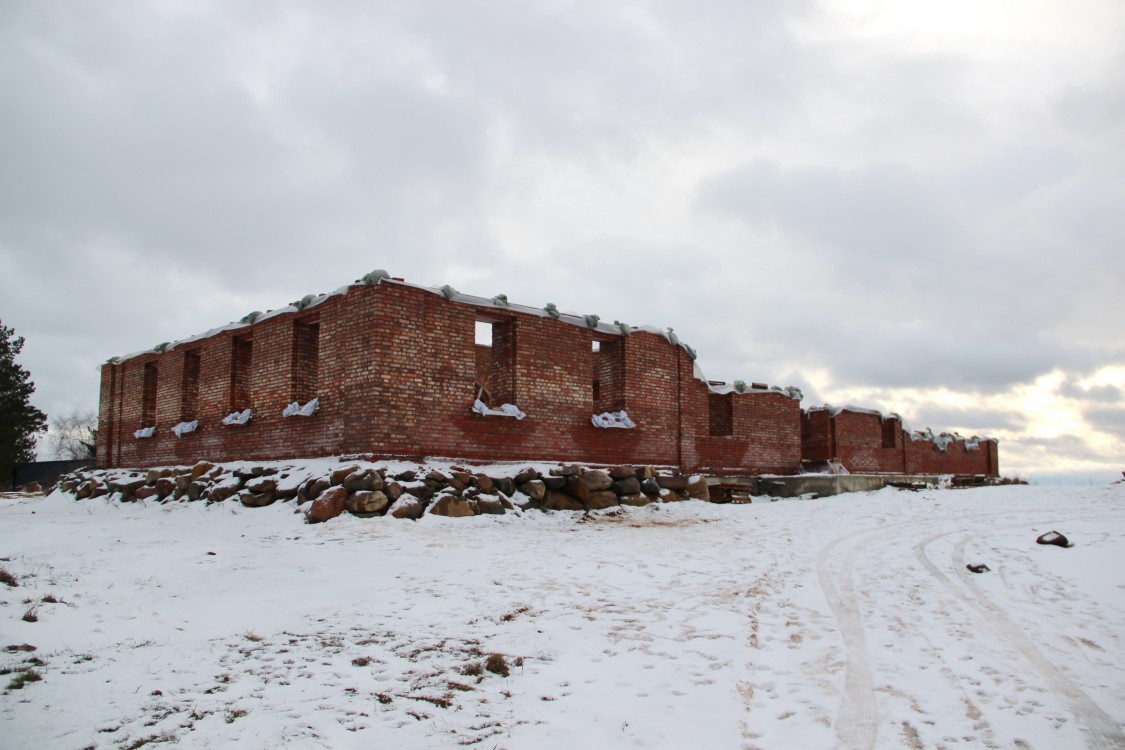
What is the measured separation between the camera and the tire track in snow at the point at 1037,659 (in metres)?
4.06

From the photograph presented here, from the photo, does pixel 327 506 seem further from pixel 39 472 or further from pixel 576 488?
pixel 39 472

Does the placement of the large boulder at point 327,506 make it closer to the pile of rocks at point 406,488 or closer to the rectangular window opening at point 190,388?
the pile of rocks at point 406,488

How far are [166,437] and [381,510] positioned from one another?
961 centimetres

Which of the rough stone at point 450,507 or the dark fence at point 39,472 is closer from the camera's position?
the rough stone at point 450,507

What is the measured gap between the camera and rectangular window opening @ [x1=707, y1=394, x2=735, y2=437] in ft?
58.0

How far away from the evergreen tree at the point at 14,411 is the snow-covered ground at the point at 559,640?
24.5m

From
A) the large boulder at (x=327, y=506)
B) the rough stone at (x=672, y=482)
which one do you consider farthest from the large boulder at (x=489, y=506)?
the rough stone at (x=672, y=482)

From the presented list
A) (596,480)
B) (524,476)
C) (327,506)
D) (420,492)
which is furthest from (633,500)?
(327,506)

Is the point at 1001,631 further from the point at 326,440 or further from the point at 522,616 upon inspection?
the point at 326,440

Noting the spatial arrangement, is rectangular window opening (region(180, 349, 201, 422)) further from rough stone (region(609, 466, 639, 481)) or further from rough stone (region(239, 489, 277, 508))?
rough stone (region(609, 466, 639, 481))

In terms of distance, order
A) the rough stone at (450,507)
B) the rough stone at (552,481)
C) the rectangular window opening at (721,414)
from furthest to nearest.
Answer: the rectangular window opening at (721,414) < the rough stone at (552,481) < the rough stone at (450,507)

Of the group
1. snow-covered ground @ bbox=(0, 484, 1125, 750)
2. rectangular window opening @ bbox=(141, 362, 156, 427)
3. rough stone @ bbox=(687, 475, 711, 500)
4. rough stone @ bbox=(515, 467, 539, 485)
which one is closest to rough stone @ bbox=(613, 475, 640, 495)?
rough stone @ bbox=(687, 475, 711, 500)

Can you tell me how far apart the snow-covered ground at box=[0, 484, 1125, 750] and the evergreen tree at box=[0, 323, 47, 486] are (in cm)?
2449

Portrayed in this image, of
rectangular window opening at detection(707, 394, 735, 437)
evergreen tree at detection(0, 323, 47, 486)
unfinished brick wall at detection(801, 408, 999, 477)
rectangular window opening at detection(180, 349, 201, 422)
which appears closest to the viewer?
rectangular window opening at detection(180, 349, 201, 422)
